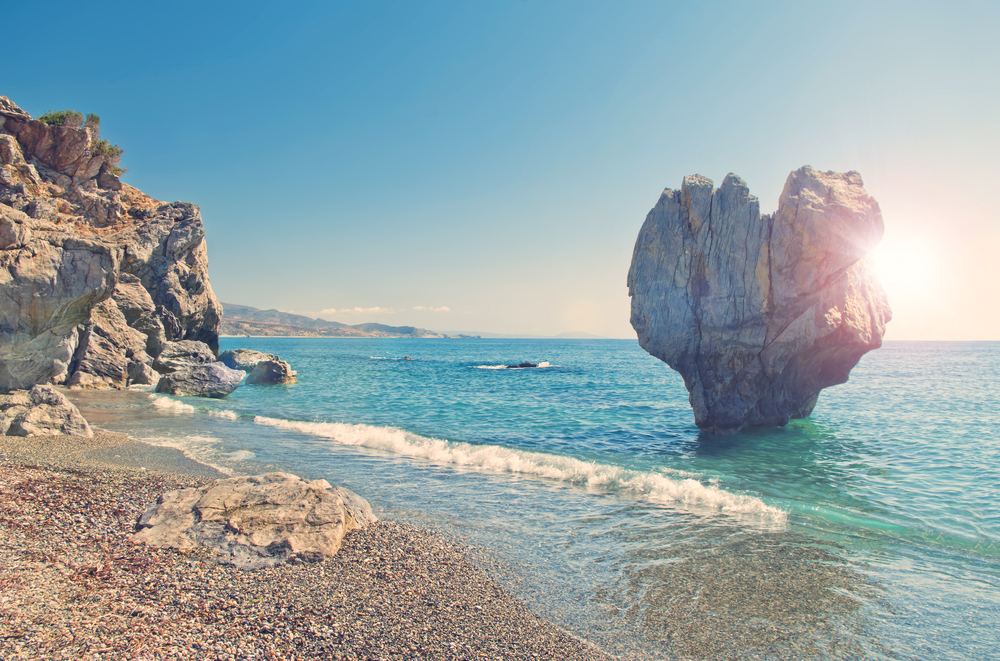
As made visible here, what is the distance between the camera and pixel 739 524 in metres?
10.4

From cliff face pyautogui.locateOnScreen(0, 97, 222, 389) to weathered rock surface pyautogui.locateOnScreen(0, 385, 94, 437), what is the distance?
19.9 ft

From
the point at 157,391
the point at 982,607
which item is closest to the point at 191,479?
the point at 982,607

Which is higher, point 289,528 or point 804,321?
point 804,321

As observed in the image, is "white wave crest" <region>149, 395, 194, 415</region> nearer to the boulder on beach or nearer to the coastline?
the boulder on beach

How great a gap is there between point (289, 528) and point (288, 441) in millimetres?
11318

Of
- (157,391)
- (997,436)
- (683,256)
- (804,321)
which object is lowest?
(157,391)

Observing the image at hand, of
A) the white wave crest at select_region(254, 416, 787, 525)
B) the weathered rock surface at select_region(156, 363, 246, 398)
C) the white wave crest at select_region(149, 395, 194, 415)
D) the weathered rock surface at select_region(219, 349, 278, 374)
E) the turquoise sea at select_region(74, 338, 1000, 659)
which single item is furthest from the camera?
the weathered rock surface at select_region(219, 349, 278, 374)

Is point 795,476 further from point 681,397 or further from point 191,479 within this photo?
point 681,397

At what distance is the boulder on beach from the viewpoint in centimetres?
3394

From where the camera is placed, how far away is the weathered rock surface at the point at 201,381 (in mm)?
30000

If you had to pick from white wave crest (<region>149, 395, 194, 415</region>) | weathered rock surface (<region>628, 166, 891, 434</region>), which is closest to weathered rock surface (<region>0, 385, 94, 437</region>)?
white wave crest (<region>149, 395, 194, 415</region>)

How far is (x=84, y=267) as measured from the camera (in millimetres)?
21031

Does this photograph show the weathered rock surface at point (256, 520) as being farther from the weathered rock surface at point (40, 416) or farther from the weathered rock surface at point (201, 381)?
the weathered rock surface at point (201, 381)

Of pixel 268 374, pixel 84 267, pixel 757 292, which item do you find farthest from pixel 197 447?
pixel 268 374
